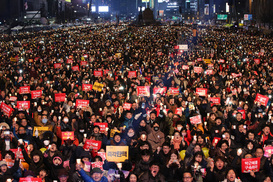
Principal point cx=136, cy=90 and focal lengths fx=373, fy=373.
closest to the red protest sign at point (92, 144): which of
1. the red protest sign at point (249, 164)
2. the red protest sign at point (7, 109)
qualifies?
the red protest sign at point (249, 164)

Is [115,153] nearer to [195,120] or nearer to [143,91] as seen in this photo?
[195,120]

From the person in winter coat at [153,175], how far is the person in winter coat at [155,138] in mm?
1976

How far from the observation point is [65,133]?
8242 millimetres

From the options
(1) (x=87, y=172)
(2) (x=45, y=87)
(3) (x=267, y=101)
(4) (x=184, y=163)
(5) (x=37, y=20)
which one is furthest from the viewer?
(5) (x=37, y=20)

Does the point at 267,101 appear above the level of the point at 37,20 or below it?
below

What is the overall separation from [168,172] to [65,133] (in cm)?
276

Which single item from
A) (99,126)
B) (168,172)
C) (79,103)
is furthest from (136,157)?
(79,103)

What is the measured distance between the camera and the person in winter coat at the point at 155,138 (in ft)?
27.4

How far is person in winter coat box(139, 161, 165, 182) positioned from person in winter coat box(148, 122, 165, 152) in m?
1.98

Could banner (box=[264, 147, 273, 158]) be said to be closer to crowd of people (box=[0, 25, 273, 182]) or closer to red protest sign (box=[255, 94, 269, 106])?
crowd of people (box=[0, 25, 273, 182])

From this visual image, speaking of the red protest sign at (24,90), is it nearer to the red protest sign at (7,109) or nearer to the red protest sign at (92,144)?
the red protest sign at (7,109)

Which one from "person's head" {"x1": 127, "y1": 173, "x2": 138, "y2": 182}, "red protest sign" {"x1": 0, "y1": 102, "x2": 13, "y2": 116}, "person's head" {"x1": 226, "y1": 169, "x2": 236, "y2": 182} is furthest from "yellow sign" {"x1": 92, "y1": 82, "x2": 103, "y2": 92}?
"person's head" {"x1": 226, "y1": 169, "x2": 236, "y2": 182}

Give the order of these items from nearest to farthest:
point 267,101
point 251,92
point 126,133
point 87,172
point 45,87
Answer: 1. point 87,172
2. point 126,133
3. point 267,101
4. point 251,92
5. point 45,87

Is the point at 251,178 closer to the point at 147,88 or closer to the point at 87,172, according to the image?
the point at 87,172
